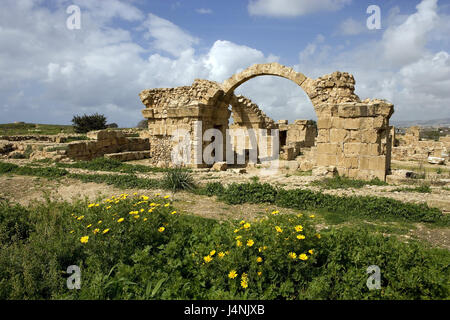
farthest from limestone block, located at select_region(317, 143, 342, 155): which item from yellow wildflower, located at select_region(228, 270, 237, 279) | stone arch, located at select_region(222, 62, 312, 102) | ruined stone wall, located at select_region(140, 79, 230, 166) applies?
yellow wildflower, located at select_region(228, 270, 237, 279)

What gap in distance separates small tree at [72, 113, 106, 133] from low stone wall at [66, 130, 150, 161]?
697 inches

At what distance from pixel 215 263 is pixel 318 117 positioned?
835 cm

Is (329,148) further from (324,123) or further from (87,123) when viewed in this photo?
(87,123)

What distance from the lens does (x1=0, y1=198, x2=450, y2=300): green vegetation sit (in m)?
2.68

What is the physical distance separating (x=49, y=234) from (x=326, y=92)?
996 centimetres

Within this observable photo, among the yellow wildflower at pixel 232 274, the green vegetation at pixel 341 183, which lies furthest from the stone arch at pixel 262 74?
the yellow wildflower at pixel 232 274

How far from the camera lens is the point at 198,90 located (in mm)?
12898

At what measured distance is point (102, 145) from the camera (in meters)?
16.5

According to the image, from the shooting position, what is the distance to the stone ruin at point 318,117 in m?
8.93

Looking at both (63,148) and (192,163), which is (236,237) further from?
(63,148)

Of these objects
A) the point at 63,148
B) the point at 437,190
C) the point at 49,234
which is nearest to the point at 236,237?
the point at 49,234

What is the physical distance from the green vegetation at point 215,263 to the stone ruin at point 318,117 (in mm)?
5844

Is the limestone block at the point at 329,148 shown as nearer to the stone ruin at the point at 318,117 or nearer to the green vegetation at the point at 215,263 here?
the stone ruin at the point at 318,117

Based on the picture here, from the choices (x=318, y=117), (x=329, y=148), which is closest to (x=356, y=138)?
(x=329, y=148)
